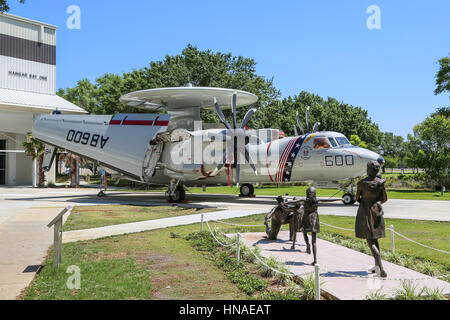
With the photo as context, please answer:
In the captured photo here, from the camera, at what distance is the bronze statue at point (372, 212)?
693cm

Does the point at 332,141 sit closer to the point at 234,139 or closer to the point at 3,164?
the point at 234,139

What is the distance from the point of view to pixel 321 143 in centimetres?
1959

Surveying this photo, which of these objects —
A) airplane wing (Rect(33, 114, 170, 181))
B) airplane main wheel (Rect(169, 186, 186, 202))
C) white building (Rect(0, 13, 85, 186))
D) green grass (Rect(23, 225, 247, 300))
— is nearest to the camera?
green grass (Rect(23, 225, 247, 300))

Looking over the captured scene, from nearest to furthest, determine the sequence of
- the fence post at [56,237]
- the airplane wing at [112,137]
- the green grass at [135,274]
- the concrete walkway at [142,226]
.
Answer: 1. the green grass at [135,274]
2. the fence post at [56,237]
3. the concrete walkway at [142,226]
4. the airplane wing at [112,137]

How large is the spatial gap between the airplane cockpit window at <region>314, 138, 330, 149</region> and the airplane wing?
30.9 ft

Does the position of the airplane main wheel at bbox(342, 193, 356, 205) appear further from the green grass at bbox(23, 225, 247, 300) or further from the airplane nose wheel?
the green grass at bbox(23, 225, 247, 300)

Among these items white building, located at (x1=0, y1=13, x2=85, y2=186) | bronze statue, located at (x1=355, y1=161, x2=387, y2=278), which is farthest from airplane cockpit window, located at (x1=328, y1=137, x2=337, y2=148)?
white building, located at (x1=0, y1=13, x2=85, y2=186)

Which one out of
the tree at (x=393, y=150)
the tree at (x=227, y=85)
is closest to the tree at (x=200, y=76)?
the tree at (x=227, y=85)

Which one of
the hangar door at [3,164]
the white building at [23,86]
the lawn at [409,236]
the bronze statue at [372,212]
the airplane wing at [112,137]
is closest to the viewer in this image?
the bronze statue at [372,212]

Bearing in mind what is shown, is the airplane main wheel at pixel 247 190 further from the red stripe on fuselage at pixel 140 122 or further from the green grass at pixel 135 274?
the green grass at pixel 135 274

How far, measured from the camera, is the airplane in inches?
770

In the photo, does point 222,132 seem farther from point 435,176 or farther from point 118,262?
point 435,176

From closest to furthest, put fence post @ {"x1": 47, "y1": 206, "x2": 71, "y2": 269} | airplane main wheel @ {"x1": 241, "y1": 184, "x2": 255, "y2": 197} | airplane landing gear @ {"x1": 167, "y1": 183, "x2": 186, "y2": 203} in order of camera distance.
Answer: fence post @ {"x1": 47, "y1": 206, "x2": 71, "y2": 269} → airplane landing gear @ {"x1": 167, "y1": 183, "x2": 186, "y2": 203} → airplane main wheel @ {"x1": 241, "y1": 184, "x2": 255, "y2": 197}

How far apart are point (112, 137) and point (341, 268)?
19.7 m
